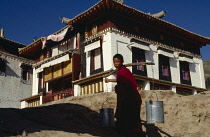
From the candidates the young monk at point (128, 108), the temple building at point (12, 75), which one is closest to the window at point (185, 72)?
the temple building at point (12, 75)

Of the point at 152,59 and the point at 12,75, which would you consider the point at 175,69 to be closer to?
the point at 152,59

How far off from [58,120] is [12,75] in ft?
63.9

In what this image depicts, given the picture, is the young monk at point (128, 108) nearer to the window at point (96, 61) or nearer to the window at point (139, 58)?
the window at point (96, 61)

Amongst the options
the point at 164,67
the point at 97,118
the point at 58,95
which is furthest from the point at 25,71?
the point at 97,118

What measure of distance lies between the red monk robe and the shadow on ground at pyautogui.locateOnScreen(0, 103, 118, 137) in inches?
109

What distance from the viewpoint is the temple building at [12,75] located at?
25.6 meters

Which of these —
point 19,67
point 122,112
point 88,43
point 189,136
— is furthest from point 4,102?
point 122,112

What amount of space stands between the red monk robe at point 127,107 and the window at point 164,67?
14.7 m

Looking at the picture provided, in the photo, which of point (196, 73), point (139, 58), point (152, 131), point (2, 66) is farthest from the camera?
point (2, 66)

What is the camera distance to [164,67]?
20.0 metres

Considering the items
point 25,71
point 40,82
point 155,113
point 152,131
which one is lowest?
point 152,131

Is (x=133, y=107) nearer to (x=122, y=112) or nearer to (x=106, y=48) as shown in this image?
(x=122, y=112)

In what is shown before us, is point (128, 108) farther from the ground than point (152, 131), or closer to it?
farther from the ground

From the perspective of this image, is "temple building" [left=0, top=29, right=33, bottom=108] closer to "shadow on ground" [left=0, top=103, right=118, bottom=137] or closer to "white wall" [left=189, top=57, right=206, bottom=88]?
"shadow on ground" [left=0, top=103, right=118, bottom=137]
